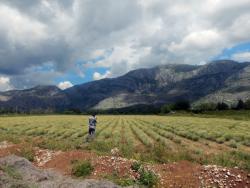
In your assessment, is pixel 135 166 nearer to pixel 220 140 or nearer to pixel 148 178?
pixel 148 178

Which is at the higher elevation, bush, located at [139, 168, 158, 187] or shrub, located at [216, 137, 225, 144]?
shrub, located at [216, 137, 225, 144]

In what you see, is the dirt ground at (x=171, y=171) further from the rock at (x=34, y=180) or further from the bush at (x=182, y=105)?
the bush at (x=182, y=105)

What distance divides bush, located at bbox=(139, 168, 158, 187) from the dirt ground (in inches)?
11.1

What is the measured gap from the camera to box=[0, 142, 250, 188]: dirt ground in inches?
599

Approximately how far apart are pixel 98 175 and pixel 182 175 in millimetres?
4043

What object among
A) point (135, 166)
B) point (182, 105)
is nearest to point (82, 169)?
point (135, 166)

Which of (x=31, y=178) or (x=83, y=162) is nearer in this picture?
(x=31, y=178)

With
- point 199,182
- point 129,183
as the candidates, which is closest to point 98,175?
point 129,183

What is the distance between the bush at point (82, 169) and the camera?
17534 millimetres

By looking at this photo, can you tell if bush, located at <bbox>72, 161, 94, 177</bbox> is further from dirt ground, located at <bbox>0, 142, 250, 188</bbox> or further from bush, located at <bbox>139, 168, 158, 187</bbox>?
bush, located at <bbox>139, 168, 158, 187</bbox>

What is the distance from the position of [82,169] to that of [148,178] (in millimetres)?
3933

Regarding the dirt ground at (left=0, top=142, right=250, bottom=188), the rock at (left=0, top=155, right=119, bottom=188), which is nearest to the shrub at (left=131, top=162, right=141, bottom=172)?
the dirt ground at (left=0, top=142, right=250, bottom=188)

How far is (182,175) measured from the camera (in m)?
16.3

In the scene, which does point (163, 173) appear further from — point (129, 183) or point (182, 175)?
point (129, 183)
